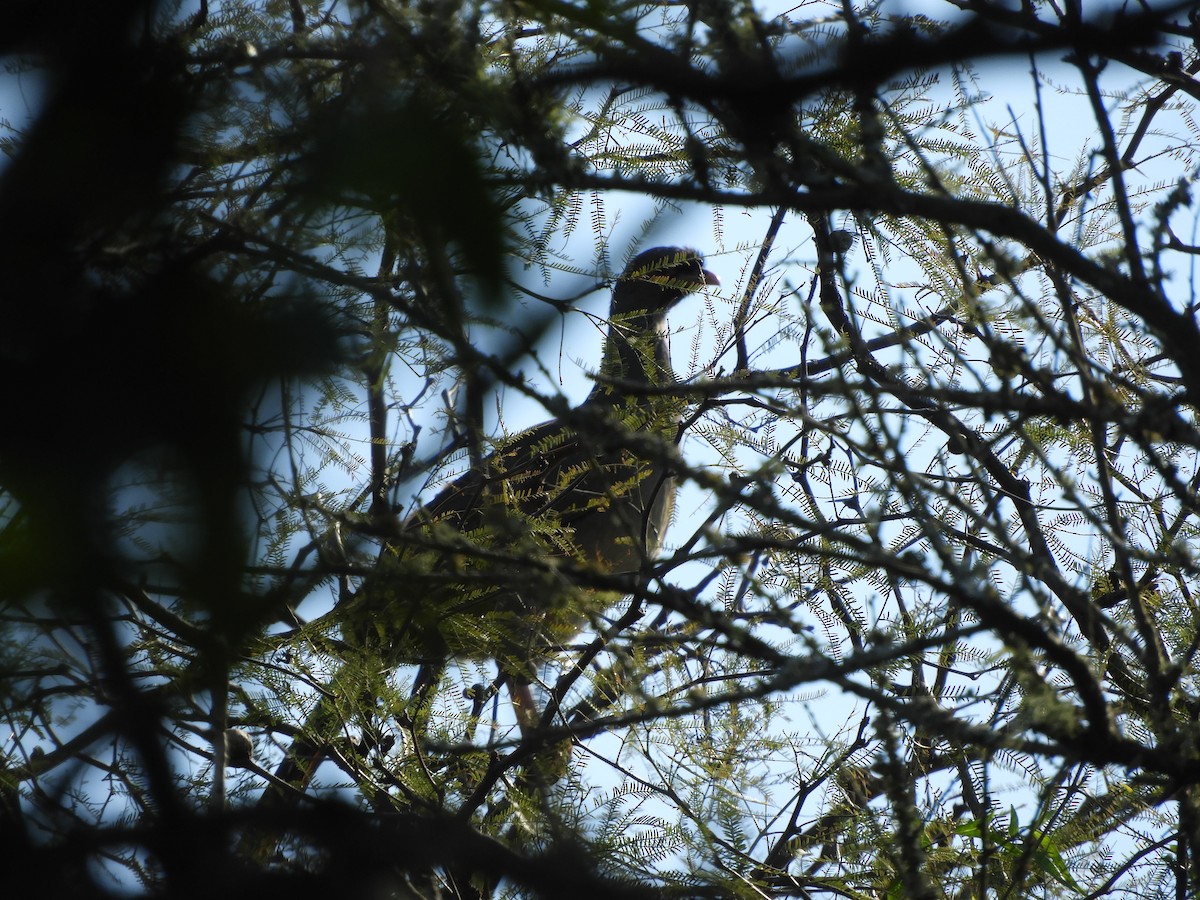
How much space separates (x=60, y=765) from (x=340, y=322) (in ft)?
4.41

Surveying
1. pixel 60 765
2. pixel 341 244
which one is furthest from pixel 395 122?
pixel 60 765

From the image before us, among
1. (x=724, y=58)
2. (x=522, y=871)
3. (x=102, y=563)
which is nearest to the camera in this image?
(x=522, y=871)

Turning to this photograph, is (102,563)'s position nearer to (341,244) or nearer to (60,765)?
(341,244)

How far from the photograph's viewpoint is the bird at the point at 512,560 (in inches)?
57.9

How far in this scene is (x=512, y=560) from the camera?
1.38 metres

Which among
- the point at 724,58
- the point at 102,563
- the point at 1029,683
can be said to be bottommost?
the point at 102,563

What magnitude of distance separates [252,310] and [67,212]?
19 cm

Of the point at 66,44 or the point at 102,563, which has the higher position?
the point at 66,44

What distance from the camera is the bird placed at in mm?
1472

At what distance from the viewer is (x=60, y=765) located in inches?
Result: 83.1

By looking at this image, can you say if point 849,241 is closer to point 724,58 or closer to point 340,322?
point 724,58

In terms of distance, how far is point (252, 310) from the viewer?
109 centimetres

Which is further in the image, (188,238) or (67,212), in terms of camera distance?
(188,238)

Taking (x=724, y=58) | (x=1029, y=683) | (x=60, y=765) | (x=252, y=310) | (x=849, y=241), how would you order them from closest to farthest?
(x=252, y=310), (x=724, y=58), (x=1029, y=683), (x=60, y=765), (x=849, y=241)
